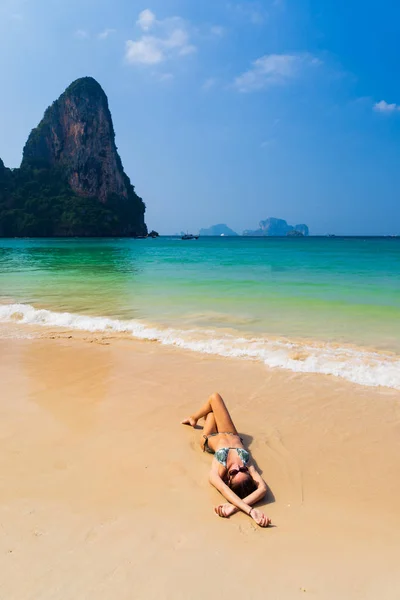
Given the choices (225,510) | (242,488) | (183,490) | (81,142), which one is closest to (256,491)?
(242,488)

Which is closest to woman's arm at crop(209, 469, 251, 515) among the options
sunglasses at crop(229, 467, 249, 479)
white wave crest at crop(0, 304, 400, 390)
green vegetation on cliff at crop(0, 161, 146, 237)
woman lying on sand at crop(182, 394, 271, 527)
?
woman lying on sand at crop(182, 394, 271, 527)

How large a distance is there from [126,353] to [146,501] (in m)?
4.08

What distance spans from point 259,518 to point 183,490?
0.73 metres

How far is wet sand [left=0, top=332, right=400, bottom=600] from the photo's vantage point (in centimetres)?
238

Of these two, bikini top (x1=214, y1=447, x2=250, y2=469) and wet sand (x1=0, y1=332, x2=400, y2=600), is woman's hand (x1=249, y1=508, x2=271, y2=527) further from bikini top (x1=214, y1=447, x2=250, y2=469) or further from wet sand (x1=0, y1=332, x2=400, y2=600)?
bikini top (x1=214, y1=447, x2=250, y2=469)

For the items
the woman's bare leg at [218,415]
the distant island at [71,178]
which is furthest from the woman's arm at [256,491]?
the distant island at [71,178]

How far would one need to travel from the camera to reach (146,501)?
312 centimetres

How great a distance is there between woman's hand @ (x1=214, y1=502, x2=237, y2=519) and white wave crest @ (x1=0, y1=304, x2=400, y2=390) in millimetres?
3327

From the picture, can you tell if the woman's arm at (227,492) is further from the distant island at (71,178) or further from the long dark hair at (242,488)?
the distant island at (71,178)

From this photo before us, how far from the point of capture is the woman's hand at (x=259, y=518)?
292cm

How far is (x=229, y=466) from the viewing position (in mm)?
3566

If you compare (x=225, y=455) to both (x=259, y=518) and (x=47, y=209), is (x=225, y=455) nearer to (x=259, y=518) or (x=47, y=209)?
(x=259, y=518)

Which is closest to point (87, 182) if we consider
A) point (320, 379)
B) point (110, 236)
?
point (110, 236)

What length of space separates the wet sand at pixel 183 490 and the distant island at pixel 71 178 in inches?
4291
